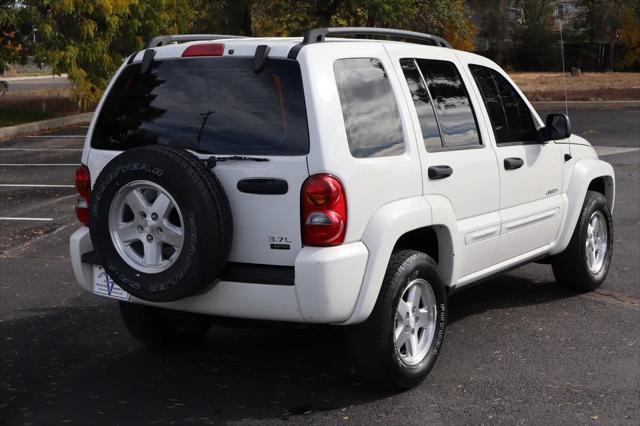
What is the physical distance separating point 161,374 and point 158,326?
431 mm

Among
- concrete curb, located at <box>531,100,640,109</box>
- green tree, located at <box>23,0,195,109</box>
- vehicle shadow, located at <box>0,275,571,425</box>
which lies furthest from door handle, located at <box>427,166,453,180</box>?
concrete curb, located at <box>531,100,640,109</box>

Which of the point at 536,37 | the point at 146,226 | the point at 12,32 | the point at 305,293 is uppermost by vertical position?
the point at 12,32

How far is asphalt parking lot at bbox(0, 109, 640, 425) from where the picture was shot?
17.0ft

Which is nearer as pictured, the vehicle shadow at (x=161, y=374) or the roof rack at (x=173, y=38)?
the vehicle shadow at (x=161, y=374)

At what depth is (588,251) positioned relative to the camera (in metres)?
7.73

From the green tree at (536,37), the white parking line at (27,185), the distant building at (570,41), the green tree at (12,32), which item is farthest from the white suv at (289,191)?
the green tree at (536,37)

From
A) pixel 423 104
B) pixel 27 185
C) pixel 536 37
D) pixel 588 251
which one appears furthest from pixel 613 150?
pixel 536 37

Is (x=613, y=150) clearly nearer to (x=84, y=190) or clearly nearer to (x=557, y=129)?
(x=557, y=129)

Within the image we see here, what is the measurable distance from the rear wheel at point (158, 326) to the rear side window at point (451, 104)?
1813 mm

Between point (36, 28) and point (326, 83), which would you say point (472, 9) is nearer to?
point (36, 28)

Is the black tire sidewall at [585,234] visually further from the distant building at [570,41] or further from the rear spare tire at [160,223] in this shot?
the distant building at [570,41]

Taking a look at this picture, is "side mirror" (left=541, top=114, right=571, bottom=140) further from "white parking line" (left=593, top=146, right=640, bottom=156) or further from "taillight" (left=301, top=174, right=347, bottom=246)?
"white parking line" (left=593, top=146, right=640, bottom=156)

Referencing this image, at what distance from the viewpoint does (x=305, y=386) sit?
18.4 feet

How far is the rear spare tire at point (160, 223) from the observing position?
4.97 meters
